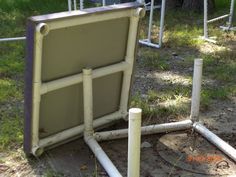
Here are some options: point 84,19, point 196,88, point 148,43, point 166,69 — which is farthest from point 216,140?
point 148,43

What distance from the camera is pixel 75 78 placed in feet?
10.6

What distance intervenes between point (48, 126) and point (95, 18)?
2.50 feet

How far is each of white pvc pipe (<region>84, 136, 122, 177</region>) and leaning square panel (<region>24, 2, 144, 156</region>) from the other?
0.42 ft

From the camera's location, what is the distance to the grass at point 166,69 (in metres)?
4.00

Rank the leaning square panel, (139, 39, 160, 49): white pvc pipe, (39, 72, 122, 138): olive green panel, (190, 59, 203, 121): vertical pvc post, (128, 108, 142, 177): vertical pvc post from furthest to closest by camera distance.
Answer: (139, 39, 160, 49): white pvc pipe < (190, 59, 203, 121): vertical pvc post < (39, 72, 122, 138): olive green panel < the leaning square panel < (128, 108, 142, 177): vertical pvc post

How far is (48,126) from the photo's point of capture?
3283 mm

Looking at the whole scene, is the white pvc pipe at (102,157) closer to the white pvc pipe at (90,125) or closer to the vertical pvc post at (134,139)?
the white pvc pipe at (90,125)

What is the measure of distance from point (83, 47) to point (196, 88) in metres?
0.91

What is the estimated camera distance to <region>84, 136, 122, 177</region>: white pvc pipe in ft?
9.99

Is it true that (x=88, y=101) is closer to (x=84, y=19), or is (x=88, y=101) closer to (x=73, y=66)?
(x=73, y=66)

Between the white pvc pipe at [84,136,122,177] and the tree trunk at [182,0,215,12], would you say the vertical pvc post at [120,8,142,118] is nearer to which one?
the white pvc pipe at [84,136,122,177]

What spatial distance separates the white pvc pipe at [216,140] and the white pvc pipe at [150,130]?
3.2 inches

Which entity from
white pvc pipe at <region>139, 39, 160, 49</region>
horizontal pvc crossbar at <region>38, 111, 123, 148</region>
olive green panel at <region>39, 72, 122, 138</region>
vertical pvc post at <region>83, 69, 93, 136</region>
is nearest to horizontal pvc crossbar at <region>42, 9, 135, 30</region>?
vertical pvc post at <region>83, 69, 93, 136</region>

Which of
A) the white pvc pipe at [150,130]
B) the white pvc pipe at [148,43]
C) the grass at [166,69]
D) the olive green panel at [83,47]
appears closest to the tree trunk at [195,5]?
the grass at [166,69]
